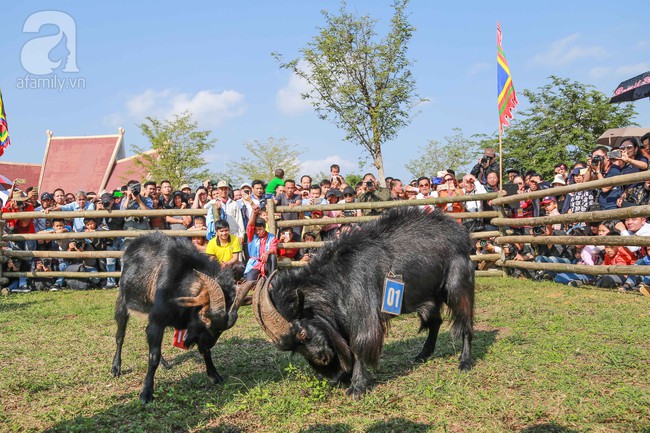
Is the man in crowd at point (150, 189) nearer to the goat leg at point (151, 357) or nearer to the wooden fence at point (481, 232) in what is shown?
the wooden fence at point (481, 232)

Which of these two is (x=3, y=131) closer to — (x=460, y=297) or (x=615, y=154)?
(x=460, y=297)

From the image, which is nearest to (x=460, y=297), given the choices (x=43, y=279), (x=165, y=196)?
(x=165, y=196)

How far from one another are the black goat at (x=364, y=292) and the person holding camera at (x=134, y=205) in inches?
294

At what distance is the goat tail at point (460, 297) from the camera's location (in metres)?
5.74

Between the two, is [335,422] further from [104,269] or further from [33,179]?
[33,179]

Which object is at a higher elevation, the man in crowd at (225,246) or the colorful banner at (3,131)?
the colorful banner at (3,131)

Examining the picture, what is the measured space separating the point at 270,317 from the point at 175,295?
43.1 inches

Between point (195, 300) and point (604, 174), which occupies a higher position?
point (604, 174)

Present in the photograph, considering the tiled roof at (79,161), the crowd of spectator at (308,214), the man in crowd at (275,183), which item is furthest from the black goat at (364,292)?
the tiled roof at (79,161)

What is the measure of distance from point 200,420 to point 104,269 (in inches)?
348

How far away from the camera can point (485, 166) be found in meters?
12.8

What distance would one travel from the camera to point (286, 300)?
504 centimetres

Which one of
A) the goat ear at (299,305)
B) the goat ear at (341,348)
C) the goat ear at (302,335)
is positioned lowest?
the goat ear at (341,348)

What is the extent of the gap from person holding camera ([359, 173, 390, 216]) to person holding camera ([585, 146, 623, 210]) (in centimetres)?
385
